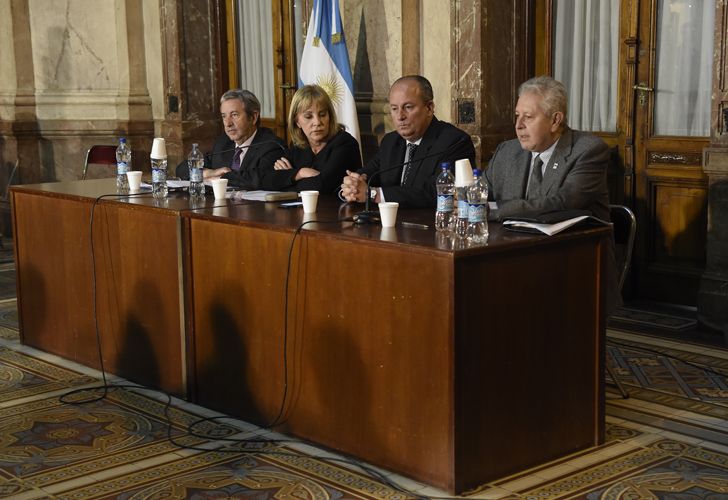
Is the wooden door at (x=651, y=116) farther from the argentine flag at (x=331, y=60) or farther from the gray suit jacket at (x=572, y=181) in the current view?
the gray suit jacket at (x=572, y=181)

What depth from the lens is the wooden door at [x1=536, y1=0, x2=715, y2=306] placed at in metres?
6.38

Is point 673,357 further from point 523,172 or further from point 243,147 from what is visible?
point 243,147

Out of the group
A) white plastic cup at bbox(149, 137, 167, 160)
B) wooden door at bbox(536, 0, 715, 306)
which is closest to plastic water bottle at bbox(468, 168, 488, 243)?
white plastic cup at bbox(149, 137, 167, 160)

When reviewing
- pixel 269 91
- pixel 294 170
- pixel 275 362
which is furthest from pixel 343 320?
pixel 269 91

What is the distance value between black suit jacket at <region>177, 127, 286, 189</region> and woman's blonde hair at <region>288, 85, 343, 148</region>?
20 centimetres

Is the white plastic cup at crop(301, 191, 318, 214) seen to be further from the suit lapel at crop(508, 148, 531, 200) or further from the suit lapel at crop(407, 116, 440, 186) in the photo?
the suit lapel at crop(508, 148, 531, 200)

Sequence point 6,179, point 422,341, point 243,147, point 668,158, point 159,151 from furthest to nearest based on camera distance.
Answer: point 6,179, point 668,158, point 243,147, point 159,151, point 422,341

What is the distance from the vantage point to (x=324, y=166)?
550 centimetres

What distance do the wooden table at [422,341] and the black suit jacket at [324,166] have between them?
97cm

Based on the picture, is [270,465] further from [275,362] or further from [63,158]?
[63,158]

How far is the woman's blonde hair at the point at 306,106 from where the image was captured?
5.46m

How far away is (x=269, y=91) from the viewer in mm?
9156

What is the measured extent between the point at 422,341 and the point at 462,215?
475 millimetres

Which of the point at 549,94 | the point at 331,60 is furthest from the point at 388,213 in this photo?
the point at 331,60
